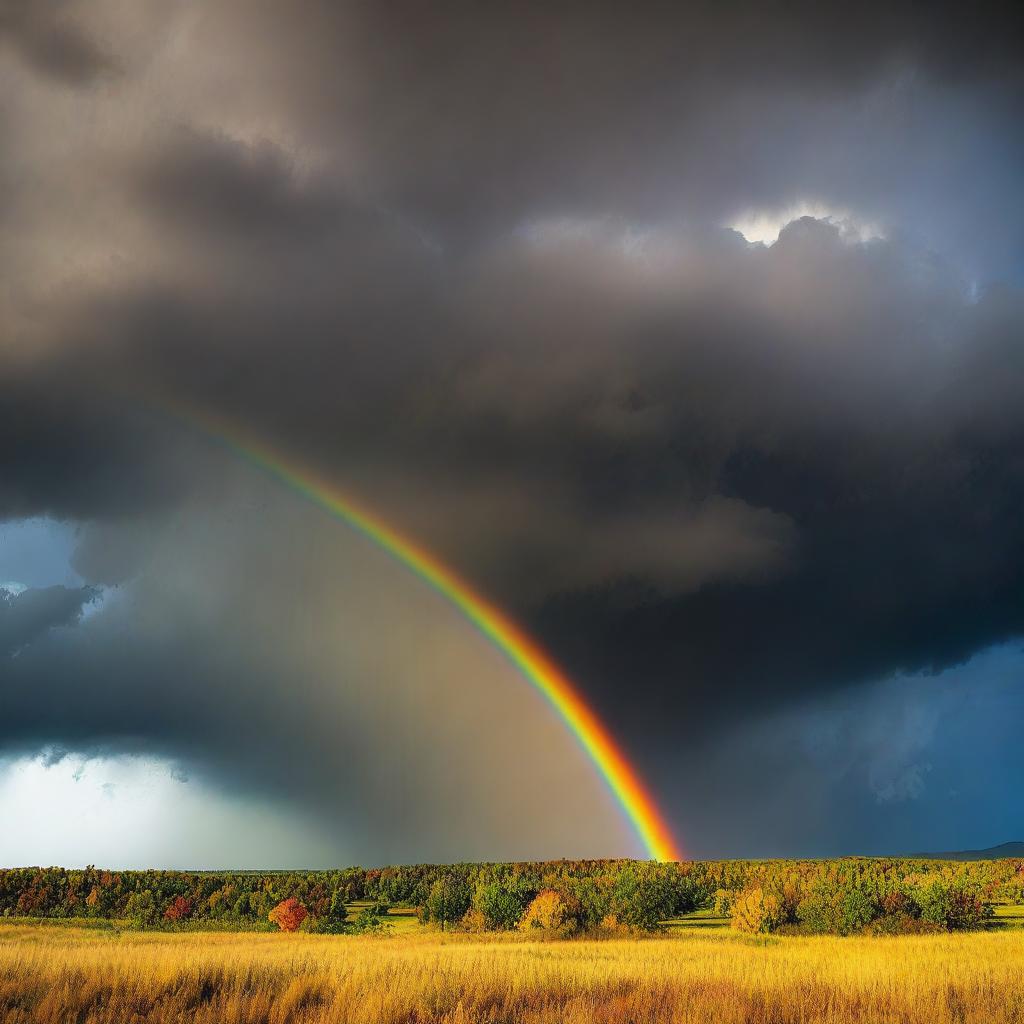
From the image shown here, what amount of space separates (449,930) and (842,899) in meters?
33.4

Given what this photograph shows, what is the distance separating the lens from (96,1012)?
A: 14.3 metres

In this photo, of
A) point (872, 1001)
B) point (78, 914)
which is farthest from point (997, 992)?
point (78, 914)

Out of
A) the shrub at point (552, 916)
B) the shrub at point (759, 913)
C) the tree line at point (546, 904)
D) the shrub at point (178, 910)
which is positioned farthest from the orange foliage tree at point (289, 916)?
the shrub at point (759, 913)

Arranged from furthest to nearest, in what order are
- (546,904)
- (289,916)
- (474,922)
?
(289,916) → (474,922) → (546,904)

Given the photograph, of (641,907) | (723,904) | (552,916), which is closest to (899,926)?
(641,907)

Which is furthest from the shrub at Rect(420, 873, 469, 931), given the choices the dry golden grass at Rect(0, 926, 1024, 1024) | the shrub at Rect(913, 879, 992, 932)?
the dry golden grass at Rect(0, 926, 1024, 1024)

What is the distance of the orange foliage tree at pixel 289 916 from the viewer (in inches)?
3302

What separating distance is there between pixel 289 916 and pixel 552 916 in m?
32.0

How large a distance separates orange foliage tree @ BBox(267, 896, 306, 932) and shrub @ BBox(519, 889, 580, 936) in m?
26.1

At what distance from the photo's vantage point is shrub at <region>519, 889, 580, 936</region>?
2552 inches

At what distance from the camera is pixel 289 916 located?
279 ft

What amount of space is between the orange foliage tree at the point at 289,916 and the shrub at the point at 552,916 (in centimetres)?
2613

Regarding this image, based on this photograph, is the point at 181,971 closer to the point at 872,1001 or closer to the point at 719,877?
the point at 872,1001

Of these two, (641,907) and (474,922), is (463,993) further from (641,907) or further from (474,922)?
(474,922)
